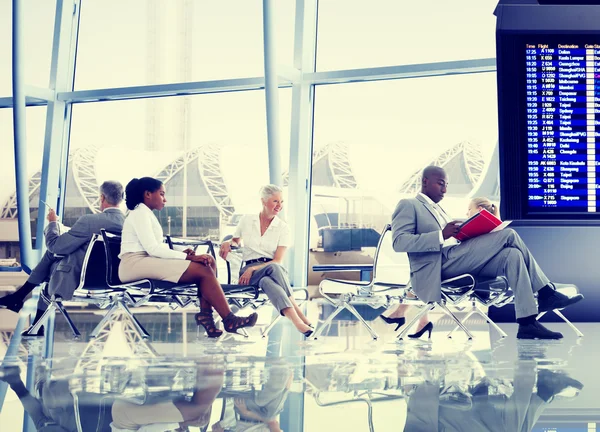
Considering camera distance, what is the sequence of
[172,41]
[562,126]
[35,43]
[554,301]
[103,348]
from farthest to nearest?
[35,43], [172,41], [554,301], [103,348], [562,126]

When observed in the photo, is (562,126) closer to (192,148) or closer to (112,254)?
(112,254)

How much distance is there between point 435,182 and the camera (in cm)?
473

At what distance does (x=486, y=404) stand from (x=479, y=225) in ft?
6.63

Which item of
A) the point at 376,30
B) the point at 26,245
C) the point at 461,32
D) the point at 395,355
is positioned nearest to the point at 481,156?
the point at 461,32

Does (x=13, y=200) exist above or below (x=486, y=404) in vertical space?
above

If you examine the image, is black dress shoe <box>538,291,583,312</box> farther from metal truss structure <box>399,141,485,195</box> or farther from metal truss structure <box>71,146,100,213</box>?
metal truss structure <box>71,146,100,213</box>

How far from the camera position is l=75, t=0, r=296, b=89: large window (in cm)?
820

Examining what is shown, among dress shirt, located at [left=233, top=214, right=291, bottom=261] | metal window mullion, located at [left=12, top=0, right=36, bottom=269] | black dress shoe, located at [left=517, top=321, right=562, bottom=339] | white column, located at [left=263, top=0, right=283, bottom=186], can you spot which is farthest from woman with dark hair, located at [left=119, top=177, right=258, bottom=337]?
metal window mullion, located at [left=12, top=0, right=36, bottom=269]

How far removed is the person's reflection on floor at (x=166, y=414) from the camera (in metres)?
2.25

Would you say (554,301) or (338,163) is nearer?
(554,301)

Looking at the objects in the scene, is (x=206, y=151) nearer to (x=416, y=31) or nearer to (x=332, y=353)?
(x=416, y=31)

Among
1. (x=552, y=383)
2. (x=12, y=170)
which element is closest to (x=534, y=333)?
(x=552, y=383)

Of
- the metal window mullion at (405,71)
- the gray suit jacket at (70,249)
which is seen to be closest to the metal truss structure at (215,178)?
the metal window mullion at (405,71)

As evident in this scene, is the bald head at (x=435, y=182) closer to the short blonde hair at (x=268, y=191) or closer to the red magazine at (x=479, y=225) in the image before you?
the red magazine at (x=479, y=225)
